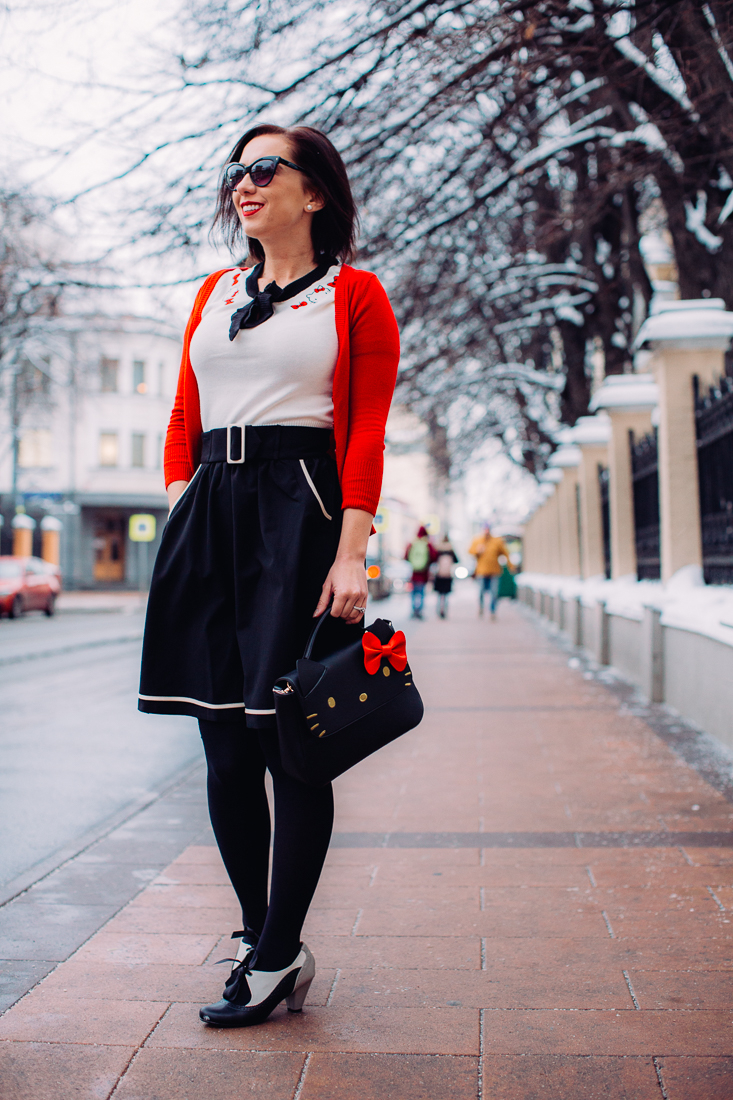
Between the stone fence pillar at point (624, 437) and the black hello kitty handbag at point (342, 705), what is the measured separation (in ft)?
27.9

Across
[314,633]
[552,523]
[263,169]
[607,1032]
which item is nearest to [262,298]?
[263,169]

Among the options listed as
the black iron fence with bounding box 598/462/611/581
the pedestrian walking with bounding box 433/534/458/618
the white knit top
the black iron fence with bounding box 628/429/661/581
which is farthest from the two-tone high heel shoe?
the pedestrian walking with bounding box 433/534/458/618

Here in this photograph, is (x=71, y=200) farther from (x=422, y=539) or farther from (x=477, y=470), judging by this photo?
(x=477, y=470)

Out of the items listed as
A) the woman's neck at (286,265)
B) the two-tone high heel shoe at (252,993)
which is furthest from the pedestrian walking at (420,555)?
the two-tone high heel shoe at (252,993)

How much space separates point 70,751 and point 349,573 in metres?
4.84

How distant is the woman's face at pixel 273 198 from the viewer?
2561 millimetres

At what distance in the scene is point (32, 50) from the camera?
6.56 metres

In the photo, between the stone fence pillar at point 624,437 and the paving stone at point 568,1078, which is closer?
the paving stone at point 568,1078

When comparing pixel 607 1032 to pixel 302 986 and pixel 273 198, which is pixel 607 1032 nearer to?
pixel 302 986

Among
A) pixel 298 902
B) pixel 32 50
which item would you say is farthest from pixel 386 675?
pixel 32 50

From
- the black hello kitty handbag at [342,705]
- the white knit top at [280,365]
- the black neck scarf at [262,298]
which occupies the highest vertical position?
the black neck scarf at [262,298]

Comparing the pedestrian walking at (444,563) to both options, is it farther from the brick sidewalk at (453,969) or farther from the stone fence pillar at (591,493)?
the brick sidewalk at (453,969)

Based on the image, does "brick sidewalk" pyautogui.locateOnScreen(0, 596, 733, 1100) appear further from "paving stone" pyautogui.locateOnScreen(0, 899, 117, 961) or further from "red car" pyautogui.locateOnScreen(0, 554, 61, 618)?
"red car" pyautogui.locateOnScreen(0, 554, 61, 618)

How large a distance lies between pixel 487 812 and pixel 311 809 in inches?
95.5
